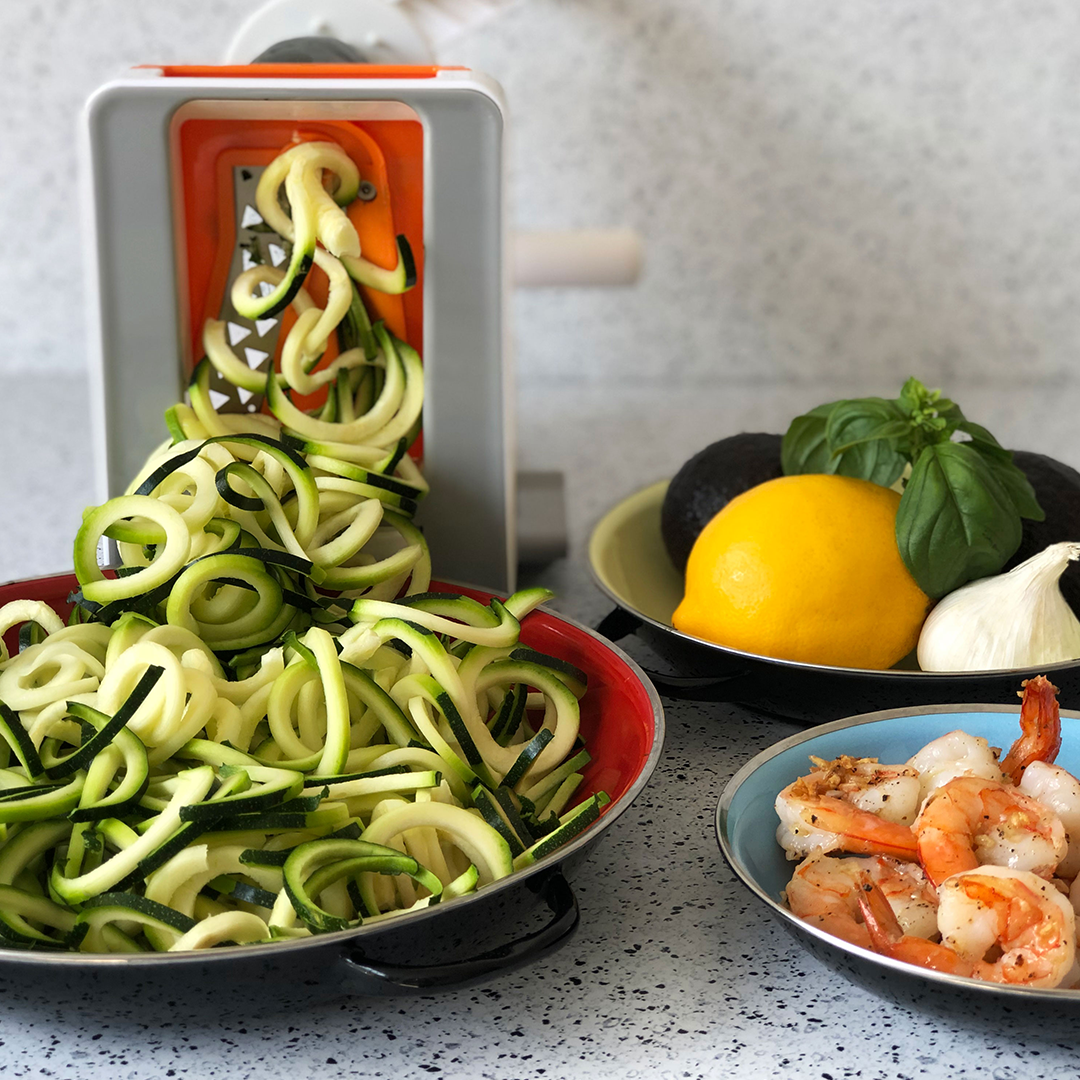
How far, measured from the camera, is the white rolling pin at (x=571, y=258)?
0.98 m

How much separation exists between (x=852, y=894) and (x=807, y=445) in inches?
14.1

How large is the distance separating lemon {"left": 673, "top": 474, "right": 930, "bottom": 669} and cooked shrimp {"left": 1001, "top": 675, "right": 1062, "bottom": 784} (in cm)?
14

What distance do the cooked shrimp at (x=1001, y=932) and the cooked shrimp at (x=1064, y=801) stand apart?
5 cm

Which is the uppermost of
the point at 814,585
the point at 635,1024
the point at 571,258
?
the point at 571,258

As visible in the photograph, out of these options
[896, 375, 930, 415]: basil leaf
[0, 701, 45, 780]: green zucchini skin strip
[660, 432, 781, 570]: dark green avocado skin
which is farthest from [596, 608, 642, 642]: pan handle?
[0, 701, 45, 780]: green zucchini skin strip

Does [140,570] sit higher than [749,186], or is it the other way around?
[749,186]

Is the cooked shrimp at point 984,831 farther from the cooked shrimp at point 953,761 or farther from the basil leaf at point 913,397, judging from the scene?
the basil leaf at point 913,397

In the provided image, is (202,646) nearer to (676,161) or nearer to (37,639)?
(37,639)

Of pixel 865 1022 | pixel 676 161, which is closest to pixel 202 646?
pixel 865 1022

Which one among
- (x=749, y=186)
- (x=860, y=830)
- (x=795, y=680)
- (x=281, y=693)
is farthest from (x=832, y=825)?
(x=749, y=186)

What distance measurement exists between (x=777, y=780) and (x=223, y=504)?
1.01ft

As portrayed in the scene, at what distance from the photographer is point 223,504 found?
1.98 feet

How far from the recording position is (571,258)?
3.22 feet

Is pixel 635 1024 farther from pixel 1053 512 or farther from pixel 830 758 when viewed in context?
pixel 1053 512
